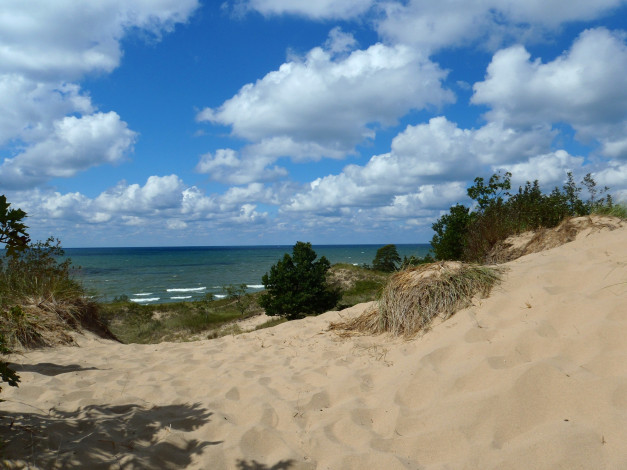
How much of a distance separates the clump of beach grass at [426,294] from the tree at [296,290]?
7.71 meters

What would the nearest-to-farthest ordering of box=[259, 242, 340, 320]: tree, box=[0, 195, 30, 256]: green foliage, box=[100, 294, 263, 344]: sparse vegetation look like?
box=[0, 195, 30, 256]: green foliage → box=[100, 294, 263, 344]: sparse vegetation → box=[259, 242, 340, 320]: tree

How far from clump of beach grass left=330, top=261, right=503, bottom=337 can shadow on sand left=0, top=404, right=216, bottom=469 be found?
9.71ft

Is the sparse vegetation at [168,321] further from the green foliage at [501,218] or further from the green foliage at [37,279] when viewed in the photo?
the green foliage at [501,218]

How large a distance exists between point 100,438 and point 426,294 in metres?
4.12

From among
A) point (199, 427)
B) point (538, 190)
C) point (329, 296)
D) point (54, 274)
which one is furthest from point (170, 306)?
point (199, 427)

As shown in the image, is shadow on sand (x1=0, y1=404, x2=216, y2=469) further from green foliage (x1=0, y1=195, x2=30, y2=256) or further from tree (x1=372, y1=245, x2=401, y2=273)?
tree (x1=372, y1=245, x2=401, y2=273)

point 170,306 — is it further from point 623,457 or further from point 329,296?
point 623,457

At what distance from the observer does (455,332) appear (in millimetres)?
4586

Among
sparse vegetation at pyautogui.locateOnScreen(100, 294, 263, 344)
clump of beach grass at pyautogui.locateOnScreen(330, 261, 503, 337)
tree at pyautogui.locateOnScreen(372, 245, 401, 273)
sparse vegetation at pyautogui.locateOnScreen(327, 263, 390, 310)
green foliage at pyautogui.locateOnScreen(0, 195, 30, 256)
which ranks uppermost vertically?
green foliage at pyautogui.locateOnScreen(0, 195, 30, 256)

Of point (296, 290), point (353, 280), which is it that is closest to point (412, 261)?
point (296, 290)

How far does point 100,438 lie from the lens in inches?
117

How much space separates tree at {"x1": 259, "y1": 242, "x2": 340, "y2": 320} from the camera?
46.1 feet

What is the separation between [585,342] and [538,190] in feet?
33.3

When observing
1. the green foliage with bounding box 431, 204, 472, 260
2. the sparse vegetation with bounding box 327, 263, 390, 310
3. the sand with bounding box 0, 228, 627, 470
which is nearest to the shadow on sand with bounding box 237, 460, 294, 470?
the sand with bounding box 0, 228, 627, 470
